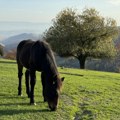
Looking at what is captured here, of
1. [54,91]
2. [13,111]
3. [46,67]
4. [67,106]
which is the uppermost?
[46,67]

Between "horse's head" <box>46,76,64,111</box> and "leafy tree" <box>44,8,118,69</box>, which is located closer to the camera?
"horse's head" <box>46,76,64,111</box>

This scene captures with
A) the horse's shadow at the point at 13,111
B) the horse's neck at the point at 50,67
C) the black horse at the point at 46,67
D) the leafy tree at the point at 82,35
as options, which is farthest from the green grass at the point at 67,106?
the leafy tree at the point at 82,35

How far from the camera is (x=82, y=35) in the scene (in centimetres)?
5794

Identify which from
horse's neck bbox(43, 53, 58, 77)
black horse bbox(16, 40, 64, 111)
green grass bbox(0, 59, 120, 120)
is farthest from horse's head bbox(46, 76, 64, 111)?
green grass bbox(0, 59, 120, 120)

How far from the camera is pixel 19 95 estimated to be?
15844 millimetres

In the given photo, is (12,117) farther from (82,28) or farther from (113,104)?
(82,28)

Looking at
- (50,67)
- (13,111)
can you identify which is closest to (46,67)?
(50,67)

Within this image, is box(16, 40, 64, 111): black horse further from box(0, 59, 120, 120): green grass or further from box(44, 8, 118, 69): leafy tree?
box(44, 8, 118, 69): leafy tree

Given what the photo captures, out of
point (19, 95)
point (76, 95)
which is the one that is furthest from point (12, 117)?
point (76, 95)

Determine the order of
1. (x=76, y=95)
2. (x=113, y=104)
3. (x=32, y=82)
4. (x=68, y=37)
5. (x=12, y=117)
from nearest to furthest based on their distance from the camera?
(x=12, y=117) < (x=32, y=82) < (x=113, y=104) < (x=76, y=95) < (x=68, y=37)

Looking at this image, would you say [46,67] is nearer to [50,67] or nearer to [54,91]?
[50,67]

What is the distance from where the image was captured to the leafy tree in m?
57.0

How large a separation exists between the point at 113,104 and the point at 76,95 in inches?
80.9

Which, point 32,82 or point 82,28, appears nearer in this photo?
point 32,82
